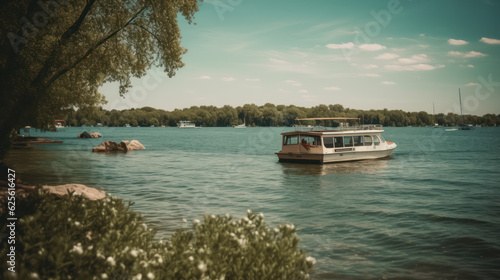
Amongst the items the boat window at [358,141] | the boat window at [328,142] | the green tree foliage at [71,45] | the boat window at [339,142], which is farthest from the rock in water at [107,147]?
the boat window at [358,141]

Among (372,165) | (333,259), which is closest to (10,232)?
(333,259)

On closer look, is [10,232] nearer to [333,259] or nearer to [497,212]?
[333,259]

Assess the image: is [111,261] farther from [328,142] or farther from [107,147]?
[107,147]

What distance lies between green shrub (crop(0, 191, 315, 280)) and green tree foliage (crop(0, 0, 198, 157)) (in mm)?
8918

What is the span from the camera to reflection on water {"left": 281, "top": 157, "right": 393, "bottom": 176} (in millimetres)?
33812

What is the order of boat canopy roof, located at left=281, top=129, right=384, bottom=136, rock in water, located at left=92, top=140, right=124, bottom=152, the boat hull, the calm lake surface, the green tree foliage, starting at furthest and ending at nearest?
rock in water, located at left=92, top=140, right=124, bottom=152 < the boat hull < boat canopy roof, located at left=281, top=129, right=384, bottom=136 < the green tree foliage < the calm lake surface

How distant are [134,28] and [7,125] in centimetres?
1020

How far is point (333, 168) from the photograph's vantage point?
119ft

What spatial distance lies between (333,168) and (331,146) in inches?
138

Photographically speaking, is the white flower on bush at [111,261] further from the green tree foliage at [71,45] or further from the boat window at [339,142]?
the boat window at [339,142]

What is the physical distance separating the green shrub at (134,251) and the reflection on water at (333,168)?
2694cm

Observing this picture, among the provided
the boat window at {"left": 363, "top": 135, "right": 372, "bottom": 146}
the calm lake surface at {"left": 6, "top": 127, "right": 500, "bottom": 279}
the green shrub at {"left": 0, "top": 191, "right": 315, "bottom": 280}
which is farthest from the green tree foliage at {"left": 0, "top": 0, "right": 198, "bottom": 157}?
the boat window at {"left": 363, "top": 135, "right": 372, "bottom": 146}

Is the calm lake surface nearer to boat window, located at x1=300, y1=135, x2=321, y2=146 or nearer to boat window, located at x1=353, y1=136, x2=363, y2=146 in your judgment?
boat window, located at x1=300, y1=135, x2=321, y2=146

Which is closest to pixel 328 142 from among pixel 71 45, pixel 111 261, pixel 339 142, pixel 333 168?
pixel 339 142
